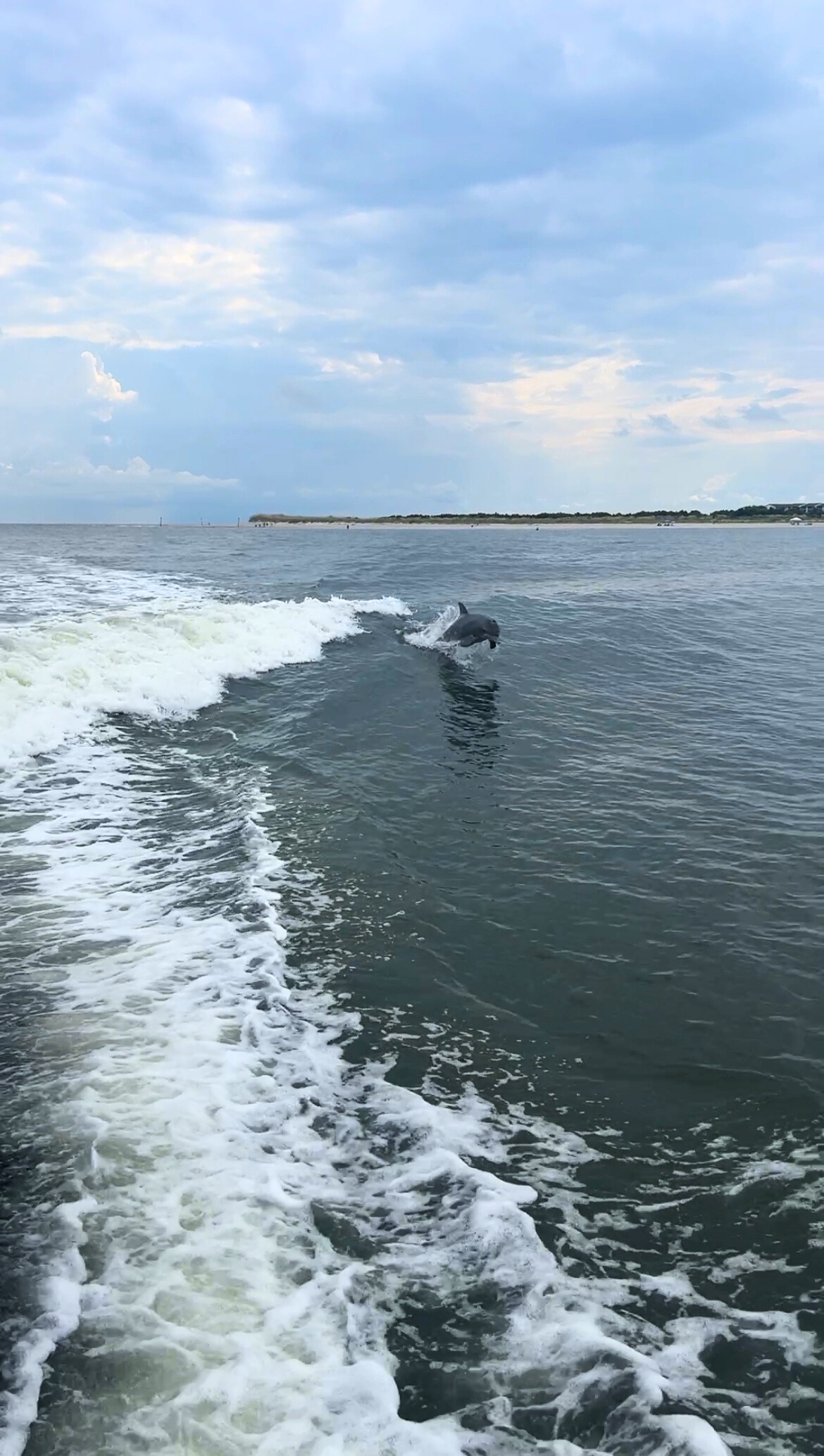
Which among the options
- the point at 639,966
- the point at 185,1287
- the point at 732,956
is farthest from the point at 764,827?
the point at 185,1287

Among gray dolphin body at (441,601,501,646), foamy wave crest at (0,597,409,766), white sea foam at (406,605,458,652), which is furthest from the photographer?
white sea foam at (406,605,458,652)

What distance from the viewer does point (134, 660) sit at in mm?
17688

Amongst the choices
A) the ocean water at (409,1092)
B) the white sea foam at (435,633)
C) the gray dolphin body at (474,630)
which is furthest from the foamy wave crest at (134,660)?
the gray dolphin body at (474,630)

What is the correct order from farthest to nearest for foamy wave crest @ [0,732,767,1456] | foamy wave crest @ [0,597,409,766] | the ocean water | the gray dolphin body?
1. the gray dolphin body
2. foamy wave crest @ [0,597,409,766]
3. the ocean water
4. foamy wave crest @ [0,732,767,1456]

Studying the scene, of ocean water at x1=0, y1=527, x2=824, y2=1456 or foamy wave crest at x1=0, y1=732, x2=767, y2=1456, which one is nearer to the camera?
foamy wave crest at x1=0, y1=732, x2=767, y2=1456

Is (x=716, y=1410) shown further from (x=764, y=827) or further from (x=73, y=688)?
(x=73, y=688)

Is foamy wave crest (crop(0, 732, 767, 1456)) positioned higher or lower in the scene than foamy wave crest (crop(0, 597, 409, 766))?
lower

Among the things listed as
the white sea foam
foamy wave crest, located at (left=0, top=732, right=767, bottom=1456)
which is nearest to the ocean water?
foamy wave crest, located at (left=0, top=732, right=767, bottom=1456)

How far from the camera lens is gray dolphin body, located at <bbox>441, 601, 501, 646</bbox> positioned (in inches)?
856

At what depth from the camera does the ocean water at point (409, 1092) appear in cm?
370

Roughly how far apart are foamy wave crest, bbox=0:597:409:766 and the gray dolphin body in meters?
4.21

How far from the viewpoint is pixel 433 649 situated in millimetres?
23359

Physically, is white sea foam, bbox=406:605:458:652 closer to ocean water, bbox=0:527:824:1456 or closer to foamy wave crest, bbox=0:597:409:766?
foamy wave crest, bbox=0:597:409:766

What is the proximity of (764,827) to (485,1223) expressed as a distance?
748 centimetres
